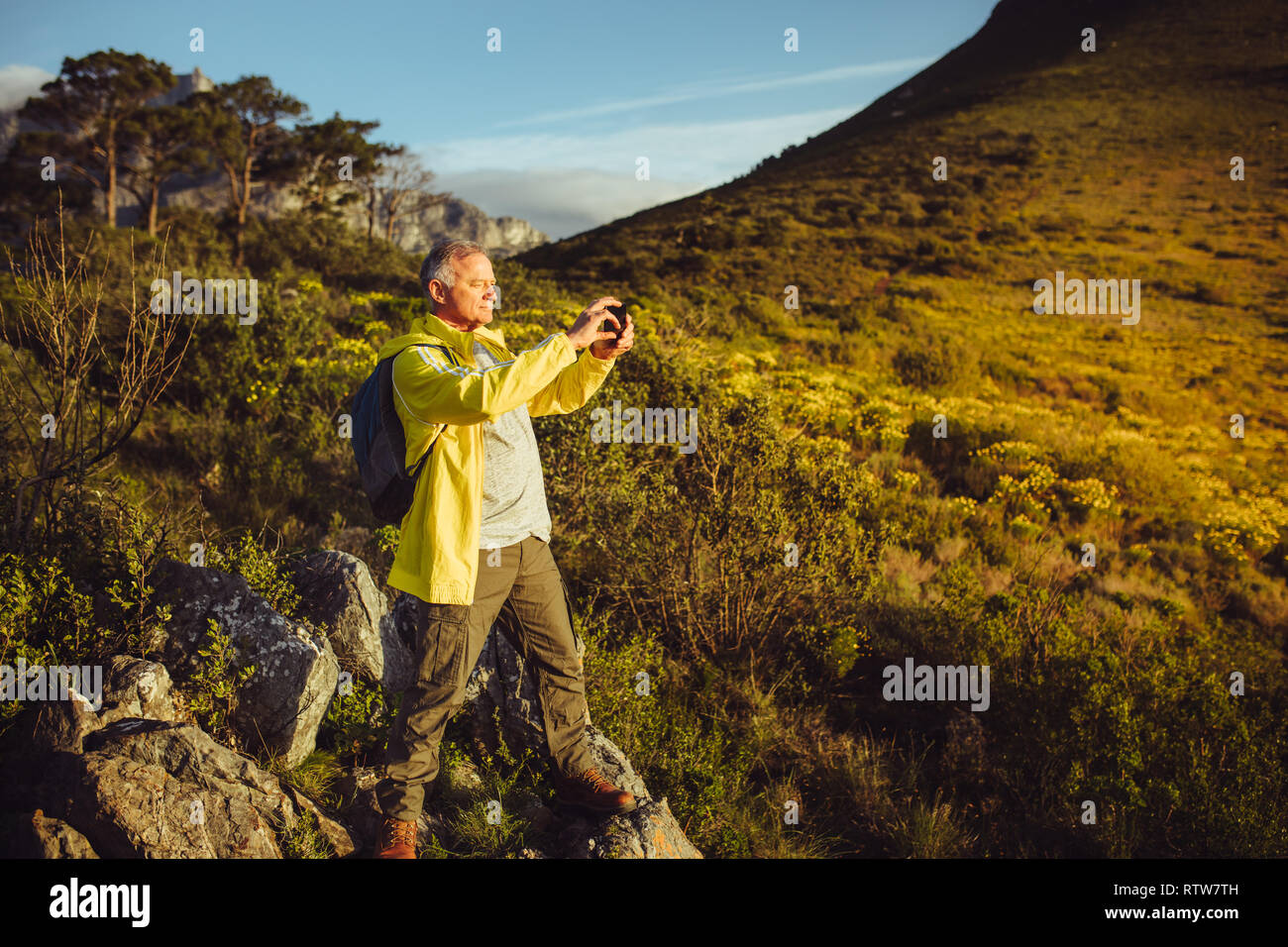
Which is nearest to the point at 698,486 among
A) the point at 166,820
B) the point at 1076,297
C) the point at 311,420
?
the point at 166,820

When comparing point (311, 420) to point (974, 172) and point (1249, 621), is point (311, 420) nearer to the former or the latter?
point (1249, 621)

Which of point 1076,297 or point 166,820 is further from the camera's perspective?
point 1076,297

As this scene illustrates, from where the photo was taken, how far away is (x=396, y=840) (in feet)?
7.14

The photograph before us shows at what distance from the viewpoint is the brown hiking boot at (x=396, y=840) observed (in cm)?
216

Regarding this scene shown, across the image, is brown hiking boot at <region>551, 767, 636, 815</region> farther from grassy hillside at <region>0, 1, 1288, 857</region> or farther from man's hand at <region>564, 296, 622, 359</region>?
man's hand at <region>564, 296, 622, 359</region>

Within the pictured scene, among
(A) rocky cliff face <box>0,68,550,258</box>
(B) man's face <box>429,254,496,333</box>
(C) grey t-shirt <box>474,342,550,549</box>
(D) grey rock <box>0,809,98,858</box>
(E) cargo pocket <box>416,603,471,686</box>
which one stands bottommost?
(D) grey rock <box>0,809,98,858</box>

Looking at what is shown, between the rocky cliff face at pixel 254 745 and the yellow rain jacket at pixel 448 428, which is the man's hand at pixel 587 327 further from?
the rocky cliff face at pixel 254 745

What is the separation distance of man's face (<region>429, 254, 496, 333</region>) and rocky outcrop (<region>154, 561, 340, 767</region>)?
1.53 meters

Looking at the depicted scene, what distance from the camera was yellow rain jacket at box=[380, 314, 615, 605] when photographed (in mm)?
1876

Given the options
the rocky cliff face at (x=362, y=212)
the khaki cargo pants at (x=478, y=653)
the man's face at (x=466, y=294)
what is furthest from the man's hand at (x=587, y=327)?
the rocky cliff face at (x=362, y=212)

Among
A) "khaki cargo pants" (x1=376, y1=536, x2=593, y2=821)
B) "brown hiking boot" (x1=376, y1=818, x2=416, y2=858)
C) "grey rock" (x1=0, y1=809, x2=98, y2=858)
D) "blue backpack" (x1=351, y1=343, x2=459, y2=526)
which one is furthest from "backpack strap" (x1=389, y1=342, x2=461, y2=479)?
"grey rock" (x1=0, y1=809, x2=98, y2=858)

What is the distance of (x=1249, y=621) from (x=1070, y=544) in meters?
1.49

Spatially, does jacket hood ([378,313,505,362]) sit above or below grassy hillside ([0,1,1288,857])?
above

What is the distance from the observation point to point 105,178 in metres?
22.0
